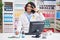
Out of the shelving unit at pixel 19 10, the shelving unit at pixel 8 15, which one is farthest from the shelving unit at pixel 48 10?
the shelving unit at pixel 8 15

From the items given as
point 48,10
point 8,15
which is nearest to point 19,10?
point 8,15

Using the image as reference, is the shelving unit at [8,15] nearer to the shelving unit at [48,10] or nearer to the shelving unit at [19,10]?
the shelving unit at [19,10]

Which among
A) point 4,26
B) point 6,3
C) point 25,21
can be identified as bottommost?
point 4,26

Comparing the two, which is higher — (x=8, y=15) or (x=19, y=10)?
(x=19, y=10)

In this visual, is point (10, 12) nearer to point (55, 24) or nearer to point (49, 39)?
point (55, 24)

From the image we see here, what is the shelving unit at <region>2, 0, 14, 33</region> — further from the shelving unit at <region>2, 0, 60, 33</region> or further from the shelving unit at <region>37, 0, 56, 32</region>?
the shelving unit at <region>37, 0, 56, 32</region>

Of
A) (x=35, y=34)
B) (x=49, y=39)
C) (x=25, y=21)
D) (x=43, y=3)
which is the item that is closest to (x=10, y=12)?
(x=43, y=3)

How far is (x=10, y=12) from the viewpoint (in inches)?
193

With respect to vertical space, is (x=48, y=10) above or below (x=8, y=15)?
above

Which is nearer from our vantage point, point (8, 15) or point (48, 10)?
point (8, 15)

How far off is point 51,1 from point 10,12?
1.36 meters

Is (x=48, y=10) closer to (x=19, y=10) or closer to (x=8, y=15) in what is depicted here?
(x=19, y=10)

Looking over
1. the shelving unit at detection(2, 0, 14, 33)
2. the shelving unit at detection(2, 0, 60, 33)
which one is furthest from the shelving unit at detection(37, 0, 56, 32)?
the shelving unit at detection(2, 0, 14, 33)

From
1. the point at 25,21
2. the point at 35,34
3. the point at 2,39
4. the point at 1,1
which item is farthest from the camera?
the point at 1,1
